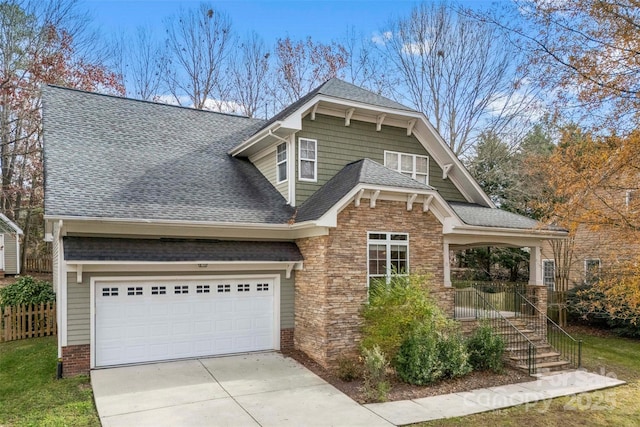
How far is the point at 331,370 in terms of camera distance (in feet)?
32.0

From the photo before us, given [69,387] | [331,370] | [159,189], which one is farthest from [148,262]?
[331,370]

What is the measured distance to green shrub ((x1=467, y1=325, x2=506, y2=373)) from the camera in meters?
10.2

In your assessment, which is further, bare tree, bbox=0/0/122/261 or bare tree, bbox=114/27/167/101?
bare tree, bbox=114/27/167/101

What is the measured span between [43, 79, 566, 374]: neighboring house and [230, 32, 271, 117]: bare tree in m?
13.8

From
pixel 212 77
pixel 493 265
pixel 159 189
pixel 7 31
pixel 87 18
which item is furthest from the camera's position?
pixel 212 77

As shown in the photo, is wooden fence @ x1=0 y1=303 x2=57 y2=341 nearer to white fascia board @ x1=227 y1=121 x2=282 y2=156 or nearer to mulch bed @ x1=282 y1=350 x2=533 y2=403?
white fascia board @ x1=227 y1=121 x2=282 y2=156

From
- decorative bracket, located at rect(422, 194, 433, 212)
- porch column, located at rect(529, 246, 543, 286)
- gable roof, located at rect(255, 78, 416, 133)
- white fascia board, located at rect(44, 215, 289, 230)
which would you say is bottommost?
porch column, located at rect(529, 246, 543, 286)

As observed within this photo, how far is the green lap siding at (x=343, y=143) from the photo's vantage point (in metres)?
11.9

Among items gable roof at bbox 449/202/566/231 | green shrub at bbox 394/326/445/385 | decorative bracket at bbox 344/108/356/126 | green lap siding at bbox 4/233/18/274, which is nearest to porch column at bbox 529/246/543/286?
gable roof at bbox 449/202/566/231

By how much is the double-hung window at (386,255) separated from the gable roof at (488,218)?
93.9 inches

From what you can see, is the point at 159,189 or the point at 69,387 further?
the point at 159,189

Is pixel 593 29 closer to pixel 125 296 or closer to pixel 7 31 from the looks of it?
pixel 125 296

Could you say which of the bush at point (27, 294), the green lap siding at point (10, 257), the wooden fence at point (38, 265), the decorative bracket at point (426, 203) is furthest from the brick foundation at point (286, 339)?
the wooden fence at point (38, 265)

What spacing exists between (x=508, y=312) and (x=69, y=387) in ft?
39.7
